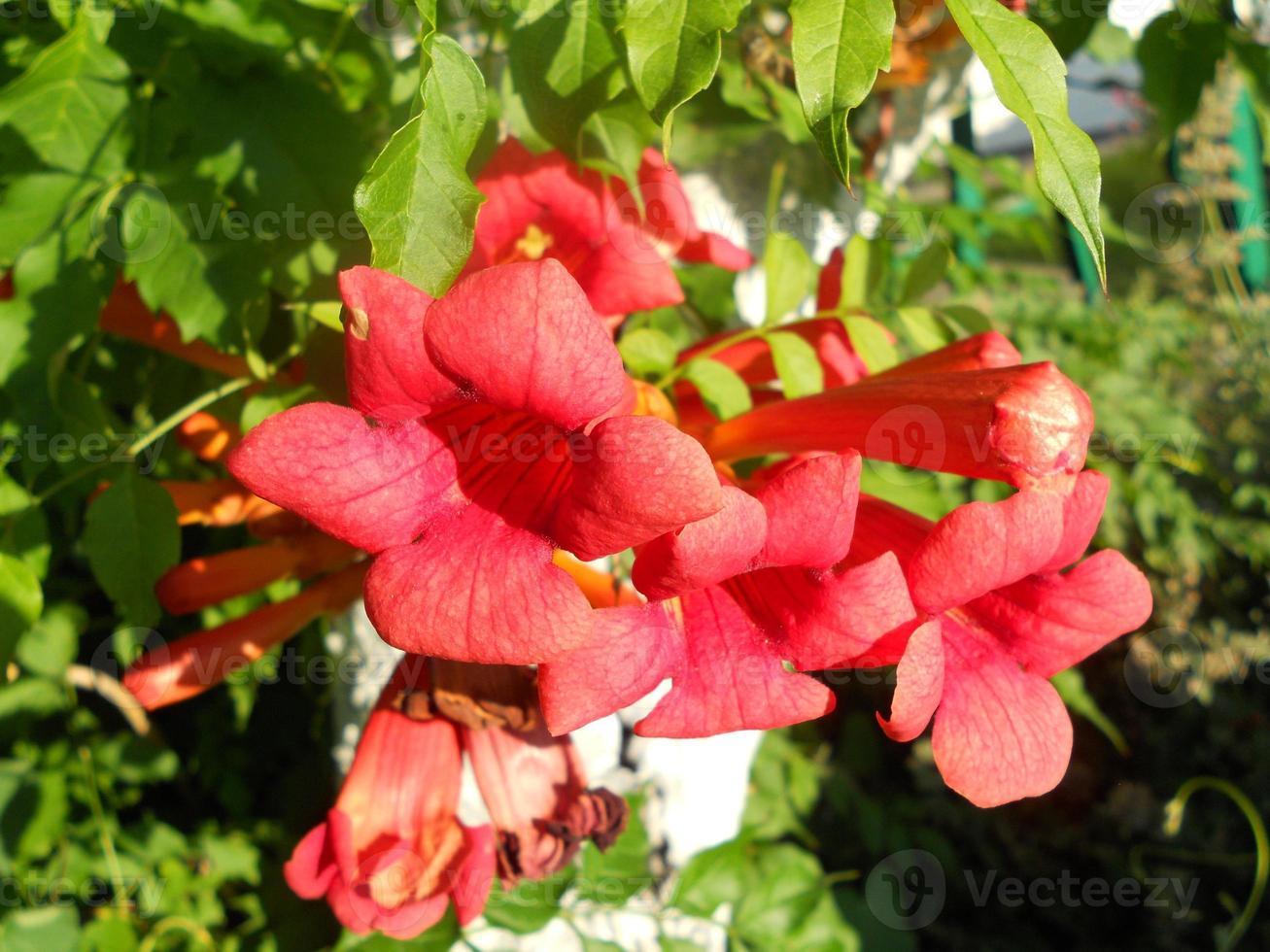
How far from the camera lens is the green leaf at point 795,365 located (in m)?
1.31

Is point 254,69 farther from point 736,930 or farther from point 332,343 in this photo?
point 736,930

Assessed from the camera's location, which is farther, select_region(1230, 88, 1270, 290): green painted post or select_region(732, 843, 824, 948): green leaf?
select_region(1230, 88, 1270, 290): green painted post

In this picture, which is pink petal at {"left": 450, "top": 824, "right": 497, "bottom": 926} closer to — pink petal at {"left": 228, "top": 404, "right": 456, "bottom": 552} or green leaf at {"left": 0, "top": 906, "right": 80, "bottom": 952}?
pink petal at {"left": 228, "top": 404, "right": 456, "bottom": 552}

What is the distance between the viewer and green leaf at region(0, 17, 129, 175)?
1.12 meters

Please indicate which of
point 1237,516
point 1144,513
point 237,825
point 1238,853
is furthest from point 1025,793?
point 1237,516

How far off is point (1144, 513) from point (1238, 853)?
139 centimetres

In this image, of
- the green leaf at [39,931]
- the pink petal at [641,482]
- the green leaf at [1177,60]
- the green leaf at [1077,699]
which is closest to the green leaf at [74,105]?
the pink petal at [641,482]

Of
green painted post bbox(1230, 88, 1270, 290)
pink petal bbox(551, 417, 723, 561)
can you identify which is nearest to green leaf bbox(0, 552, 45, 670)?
pink petal bbox(551, 417, 723, 561)

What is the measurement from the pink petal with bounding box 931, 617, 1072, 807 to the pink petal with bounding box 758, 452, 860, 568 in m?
0.23

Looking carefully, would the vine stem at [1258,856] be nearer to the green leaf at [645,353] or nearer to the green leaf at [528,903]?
the green leaf at [528,903]

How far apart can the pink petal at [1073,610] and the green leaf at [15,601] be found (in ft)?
3.67

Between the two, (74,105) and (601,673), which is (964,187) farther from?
(601,673)

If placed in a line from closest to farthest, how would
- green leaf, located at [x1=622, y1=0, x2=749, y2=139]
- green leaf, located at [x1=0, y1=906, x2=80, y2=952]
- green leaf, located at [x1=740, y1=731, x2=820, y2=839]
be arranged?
green leaf, located at [x1=622, y1=0, x2=749, y2=139], green leaf, located at [x1=0, y1=906, x2=80, y2=952], green leaf, located at [x1=740, y1=731, x2=820, y2=839]

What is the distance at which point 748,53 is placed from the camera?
1772 mm
